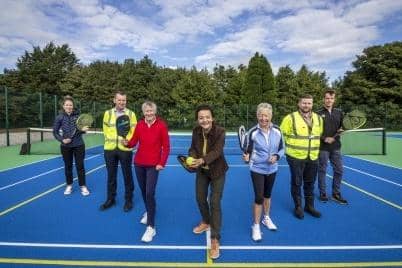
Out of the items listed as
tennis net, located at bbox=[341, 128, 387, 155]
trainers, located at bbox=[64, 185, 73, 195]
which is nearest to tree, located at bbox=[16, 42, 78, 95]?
tennis net, located at bbox=[341, 128, 387, 155]

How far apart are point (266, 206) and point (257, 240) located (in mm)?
745

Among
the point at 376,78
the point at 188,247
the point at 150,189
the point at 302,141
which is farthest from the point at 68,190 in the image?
the point at 376,78

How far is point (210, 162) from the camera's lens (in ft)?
14.3

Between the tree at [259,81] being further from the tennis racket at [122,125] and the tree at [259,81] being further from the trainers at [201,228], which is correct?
the trainers at [201,228]

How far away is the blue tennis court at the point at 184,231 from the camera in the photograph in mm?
4242

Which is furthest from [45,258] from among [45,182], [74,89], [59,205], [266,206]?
[74,89]

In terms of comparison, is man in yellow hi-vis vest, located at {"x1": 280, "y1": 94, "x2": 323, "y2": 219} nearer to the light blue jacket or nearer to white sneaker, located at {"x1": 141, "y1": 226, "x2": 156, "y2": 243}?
the light blue jacket

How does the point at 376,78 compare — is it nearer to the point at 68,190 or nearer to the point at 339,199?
the point at 339,199

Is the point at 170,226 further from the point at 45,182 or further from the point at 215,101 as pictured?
the point at 215,101

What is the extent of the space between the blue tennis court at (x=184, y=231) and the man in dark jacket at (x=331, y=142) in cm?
41

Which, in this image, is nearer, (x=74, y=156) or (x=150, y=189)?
(x=150, y=189)

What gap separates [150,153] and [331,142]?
340cm

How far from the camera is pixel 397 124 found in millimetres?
33062

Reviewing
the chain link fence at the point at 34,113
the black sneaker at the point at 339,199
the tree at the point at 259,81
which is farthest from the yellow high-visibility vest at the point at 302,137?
the tree at the point at 259,81
